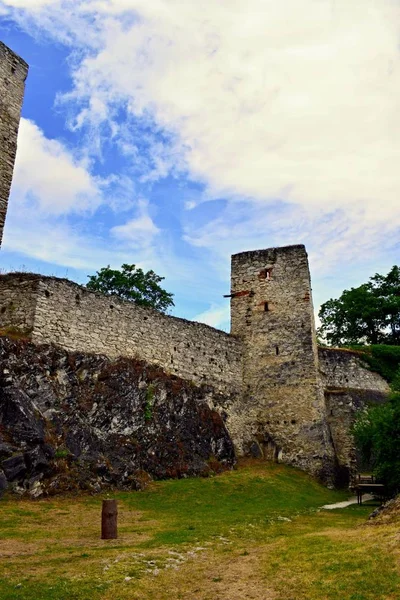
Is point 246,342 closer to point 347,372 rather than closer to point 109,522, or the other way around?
point 347,372

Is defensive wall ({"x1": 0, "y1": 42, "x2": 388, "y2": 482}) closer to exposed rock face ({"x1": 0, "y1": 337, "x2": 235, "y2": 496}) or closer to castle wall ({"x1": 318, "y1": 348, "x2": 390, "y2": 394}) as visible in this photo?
castle wall ({"x1": 318, "y1": 348, "x2": 390, "y2": 394})

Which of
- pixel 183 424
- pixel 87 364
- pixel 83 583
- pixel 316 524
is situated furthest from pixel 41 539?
pixel 183 424

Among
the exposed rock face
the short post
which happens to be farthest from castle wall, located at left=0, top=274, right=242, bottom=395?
the short post

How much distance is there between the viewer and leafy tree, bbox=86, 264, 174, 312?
49.1 m

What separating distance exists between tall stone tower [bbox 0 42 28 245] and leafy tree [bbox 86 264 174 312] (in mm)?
24262

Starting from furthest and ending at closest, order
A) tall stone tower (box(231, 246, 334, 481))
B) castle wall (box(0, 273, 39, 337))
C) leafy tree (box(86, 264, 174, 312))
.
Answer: leafy tree (box(86, 264, 174, 312))
tall stone tower (box(231, 246, 334, 481))
castle wall (box(0, 273, 39, 337))

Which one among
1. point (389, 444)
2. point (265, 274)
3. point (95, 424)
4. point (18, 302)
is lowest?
point (389, 444)

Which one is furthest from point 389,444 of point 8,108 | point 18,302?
point 8,108

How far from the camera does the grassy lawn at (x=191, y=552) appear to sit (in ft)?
28.3

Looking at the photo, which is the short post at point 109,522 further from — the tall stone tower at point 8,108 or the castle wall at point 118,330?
the tall stone tower at point 8,108

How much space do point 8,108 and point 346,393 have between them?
22.9m

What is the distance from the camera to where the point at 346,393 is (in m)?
29.8

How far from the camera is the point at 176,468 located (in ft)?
71.2

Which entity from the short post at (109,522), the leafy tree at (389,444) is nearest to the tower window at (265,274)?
the leafy tree at (389,444)
